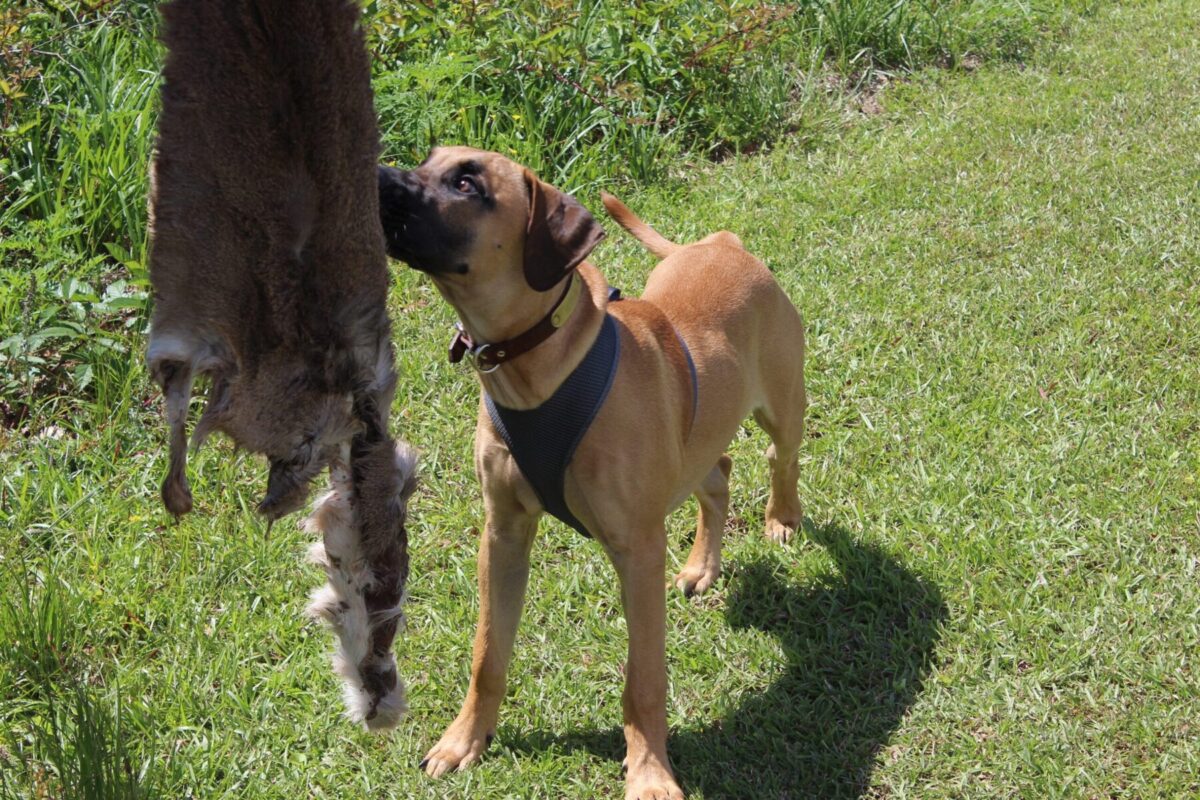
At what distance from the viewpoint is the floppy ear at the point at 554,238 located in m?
3.17

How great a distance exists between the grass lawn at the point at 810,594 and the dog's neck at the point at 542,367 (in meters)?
1.13

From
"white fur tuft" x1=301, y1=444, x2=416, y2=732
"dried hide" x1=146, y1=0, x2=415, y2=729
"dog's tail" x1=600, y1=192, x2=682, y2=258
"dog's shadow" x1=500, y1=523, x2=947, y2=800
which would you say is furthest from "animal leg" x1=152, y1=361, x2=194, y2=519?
"dog's tail" x1=600, y1=192, x2=682, y2=258

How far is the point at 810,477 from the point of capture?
4871mm

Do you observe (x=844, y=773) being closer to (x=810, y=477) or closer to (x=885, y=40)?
(x=810, y=477)

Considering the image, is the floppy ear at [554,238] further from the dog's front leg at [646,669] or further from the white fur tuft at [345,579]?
the white fur tuft at [345,579]

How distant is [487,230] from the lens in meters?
3.20

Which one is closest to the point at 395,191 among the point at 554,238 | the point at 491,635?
the point at 554,238

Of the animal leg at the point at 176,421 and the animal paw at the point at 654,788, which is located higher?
the animal leg at the point at 176,421

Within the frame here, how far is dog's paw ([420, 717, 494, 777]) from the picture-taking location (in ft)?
12.0

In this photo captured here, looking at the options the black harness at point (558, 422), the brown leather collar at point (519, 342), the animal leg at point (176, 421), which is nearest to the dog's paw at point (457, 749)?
the black harness at point (558, 422)

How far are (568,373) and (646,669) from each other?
88 centimetres

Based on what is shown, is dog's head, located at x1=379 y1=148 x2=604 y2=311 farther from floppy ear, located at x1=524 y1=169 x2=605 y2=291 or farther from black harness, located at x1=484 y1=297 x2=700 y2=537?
black harness, located at x1=484 y1=297 x2=700 y2=537

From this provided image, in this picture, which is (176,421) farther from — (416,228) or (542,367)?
(542,367)

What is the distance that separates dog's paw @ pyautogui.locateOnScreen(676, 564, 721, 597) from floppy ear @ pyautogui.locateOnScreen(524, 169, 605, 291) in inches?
63.1
